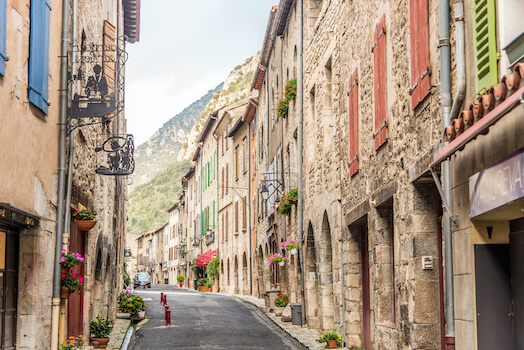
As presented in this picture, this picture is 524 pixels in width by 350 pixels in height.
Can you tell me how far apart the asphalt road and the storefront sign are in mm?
7769

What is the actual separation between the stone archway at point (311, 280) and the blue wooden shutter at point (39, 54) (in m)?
9.40

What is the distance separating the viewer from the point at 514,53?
5.60 metres

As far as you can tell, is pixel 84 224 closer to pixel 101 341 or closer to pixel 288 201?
pixel 101 341

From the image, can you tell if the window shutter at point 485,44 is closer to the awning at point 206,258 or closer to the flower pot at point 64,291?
the flower pot at point 64,291

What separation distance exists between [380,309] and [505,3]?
5.89 m

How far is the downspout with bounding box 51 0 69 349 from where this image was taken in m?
9.19

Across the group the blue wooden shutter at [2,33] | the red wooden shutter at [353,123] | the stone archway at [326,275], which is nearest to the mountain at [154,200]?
the stone archway at [326,275]

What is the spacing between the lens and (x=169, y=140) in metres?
156

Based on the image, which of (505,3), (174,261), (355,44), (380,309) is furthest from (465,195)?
(174,261)

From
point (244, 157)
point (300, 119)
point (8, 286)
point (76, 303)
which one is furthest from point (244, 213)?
point (8, 286)

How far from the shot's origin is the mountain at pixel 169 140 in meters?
151

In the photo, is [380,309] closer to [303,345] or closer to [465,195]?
[303,345]

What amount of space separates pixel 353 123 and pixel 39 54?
18.4ft

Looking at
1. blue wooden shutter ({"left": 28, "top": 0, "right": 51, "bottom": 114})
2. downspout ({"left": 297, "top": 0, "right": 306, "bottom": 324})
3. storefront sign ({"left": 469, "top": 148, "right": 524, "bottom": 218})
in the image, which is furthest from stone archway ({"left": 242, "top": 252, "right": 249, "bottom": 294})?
storefront sign ({"left": 469, "top": 148, "right": 524, "bottom": 218})
